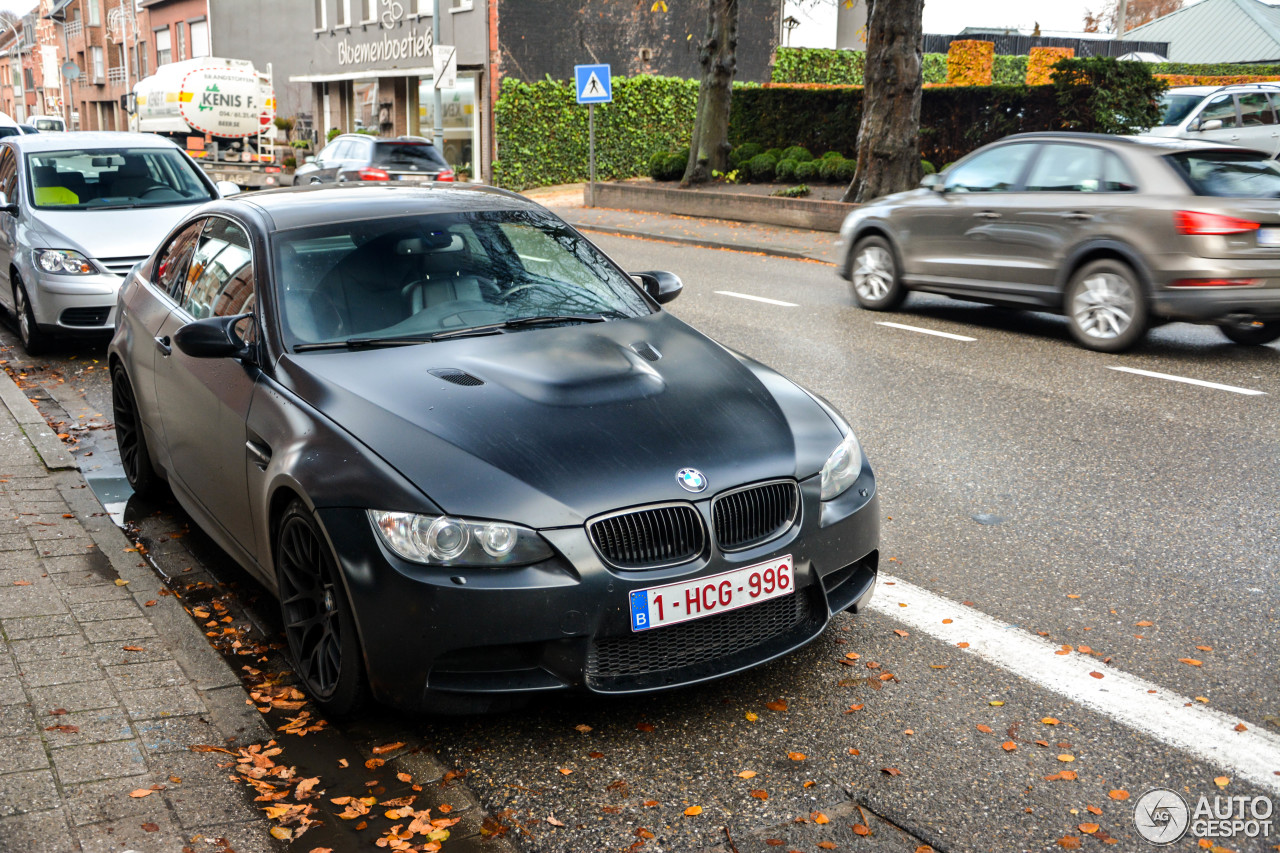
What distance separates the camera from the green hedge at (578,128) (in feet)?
111

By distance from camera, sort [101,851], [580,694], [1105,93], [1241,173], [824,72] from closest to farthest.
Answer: [101,851]
[580,694]
[1241,173]
[1105,93]
[824,72]

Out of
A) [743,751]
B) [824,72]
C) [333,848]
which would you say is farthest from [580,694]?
[824,72]

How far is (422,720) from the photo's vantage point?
149 inches

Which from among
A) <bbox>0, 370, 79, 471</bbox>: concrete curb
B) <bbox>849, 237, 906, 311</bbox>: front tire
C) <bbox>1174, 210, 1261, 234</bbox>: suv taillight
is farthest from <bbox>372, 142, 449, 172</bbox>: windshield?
<bbox>1174, 210, 1261, 234</bbox>: suv taillight

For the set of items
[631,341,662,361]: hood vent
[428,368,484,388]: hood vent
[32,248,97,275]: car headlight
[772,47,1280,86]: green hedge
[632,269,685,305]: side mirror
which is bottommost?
[32,248,97,275]: car headlight

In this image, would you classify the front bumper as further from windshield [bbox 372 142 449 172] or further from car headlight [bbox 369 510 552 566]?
windshield [bbox 372 142 449 172]

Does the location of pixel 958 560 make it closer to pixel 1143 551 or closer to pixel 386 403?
pixel 1143 551

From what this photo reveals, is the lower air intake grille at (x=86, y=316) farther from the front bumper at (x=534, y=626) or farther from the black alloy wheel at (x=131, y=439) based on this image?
the front bumper at (x=534, y=626)

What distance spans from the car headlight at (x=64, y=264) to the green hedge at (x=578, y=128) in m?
24.3

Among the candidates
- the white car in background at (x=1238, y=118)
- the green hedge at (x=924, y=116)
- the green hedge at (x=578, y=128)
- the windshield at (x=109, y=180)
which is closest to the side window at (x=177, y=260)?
the windshield at (x=109, y=180)

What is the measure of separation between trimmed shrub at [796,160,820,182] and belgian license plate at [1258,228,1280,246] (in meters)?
14.8

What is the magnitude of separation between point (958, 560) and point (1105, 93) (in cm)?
1757

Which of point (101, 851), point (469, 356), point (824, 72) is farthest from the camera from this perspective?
point (824, 72)

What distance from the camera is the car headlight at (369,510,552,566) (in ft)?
10.8
